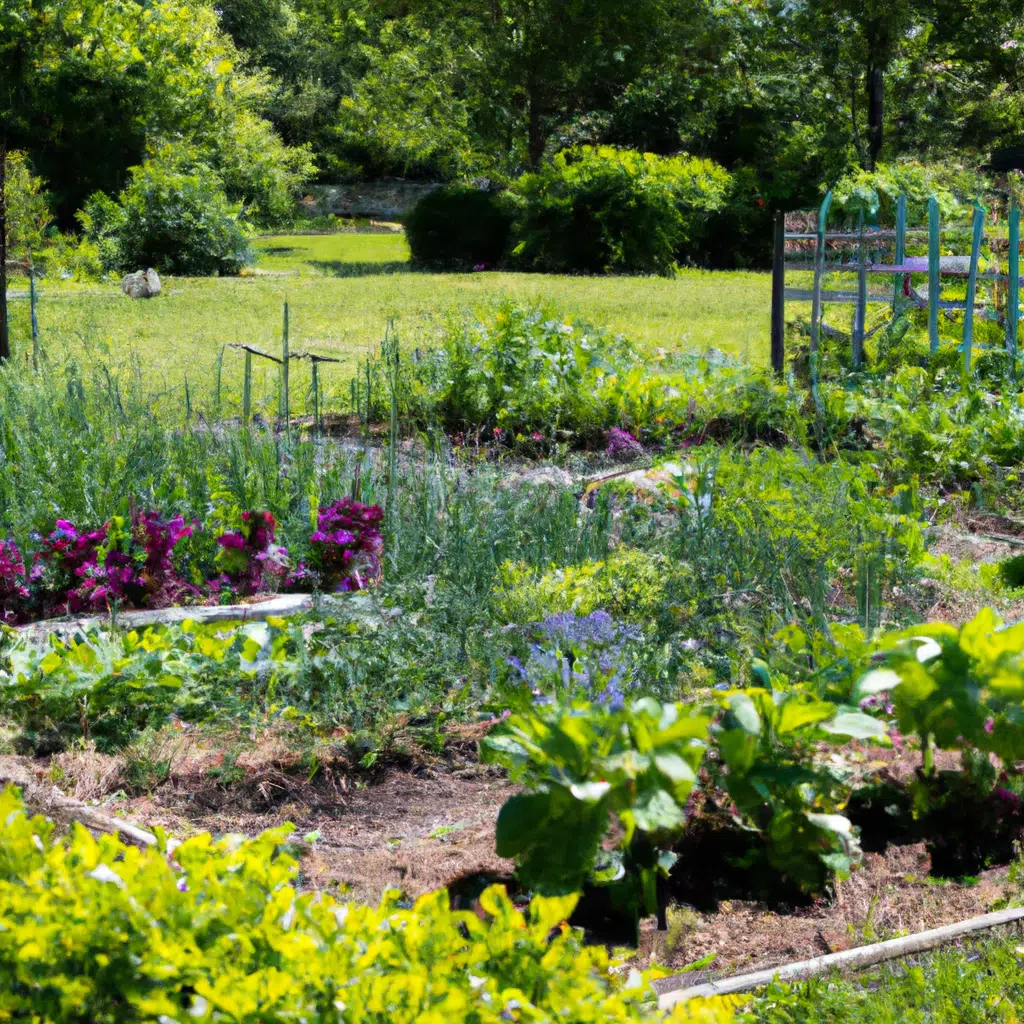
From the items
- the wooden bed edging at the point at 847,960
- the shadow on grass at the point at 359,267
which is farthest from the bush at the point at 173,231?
the wooden bed edging at the point at 847,960

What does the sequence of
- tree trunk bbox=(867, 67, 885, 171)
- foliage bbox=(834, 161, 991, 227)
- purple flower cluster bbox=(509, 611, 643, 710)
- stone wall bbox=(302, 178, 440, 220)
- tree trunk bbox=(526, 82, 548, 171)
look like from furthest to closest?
stone wall bbox=(302, 178, 440, 220) < tree trunk bbox=(526, 82, 548, 171) < tree trunk bbox=(867, 67, 885, 171) < foliage bbox=(834, 161, 991, 227) < purple flower cluster bbox=(509, 611, 643, 710)

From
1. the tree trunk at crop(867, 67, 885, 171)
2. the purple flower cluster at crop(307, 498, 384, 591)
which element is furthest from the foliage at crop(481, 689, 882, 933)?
the tree trunk at crop(867, 67, 885, 171)

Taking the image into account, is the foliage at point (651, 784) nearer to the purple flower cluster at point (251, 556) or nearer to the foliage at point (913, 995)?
the foliage at point (913, 995)

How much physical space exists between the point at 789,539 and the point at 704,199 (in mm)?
18482

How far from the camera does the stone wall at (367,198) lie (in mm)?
38875

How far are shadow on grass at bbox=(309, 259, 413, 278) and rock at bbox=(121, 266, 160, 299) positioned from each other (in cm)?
370

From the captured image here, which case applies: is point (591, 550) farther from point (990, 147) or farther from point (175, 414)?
point (990, 147)

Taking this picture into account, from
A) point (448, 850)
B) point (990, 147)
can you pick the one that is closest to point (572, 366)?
point (448, 850)

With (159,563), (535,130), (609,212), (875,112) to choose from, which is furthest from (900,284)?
(535,130)

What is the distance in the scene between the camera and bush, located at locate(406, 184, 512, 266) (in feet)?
73.8

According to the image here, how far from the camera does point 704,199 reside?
70.9ft

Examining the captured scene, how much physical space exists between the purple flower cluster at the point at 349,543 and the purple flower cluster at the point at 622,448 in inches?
106

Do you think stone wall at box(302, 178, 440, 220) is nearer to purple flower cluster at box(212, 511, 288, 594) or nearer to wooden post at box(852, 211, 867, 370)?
wooden post at box(852, 211, 867, 370)

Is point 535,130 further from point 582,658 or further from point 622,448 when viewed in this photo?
point 582,658
